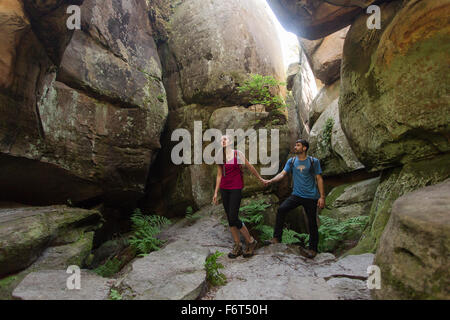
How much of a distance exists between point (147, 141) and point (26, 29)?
379 cm

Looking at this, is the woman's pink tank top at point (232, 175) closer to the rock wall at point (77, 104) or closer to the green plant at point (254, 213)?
the green plant at point (254, 213)

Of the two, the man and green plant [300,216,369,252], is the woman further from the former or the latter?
green plant [300,216,369,252]

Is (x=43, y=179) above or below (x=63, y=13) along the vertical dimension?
below

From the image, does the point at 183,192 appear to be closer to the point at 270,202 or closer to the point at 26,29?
the point at 270,202

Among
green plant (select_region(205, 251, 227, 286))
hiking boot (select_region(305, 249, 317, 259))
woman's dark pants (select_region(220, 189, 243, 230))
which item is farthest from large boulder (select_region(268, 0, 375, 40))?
green plant (select_region(205, 251, 227, 286))

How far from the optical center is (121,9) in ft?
26.5

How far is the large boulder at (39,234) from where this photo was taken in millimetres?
3789

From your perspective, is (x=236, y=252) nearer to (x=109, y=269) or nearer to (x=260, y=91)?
(x=109, y=269)

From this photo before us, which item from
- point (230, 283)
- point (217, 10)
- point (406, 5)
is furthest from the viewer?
point (217, 10)

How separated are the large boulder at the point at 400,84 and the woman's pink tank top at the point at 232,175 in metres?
2.64

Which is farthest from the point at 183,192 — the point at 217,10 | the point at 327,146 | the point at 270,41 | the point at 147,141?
the point at 270,41

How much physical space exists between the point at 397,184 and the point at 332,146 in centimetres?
394

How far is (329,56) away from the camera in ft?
32.4

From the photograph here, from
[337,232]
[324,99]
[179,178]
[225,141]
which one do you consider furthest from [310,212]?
[324,99]
